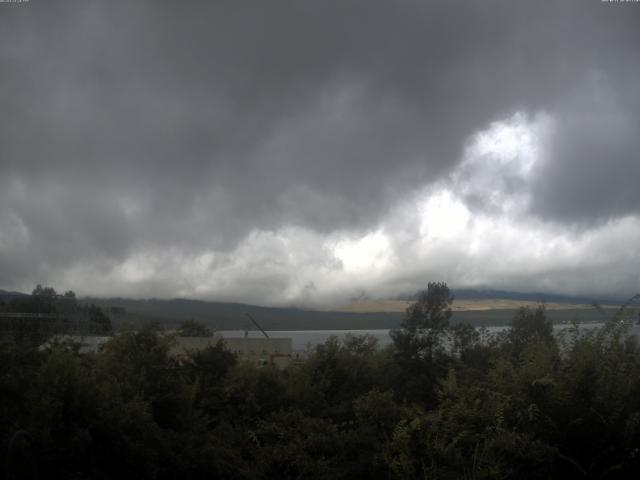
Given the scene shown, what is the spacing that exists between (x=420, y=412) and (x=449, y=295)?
28829 mm

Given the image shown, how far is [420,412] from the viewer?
13.2m

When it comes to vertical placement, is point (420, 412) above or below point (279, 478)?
above

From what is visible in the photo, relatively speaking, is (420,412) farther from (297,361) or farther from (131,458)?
(297,361)

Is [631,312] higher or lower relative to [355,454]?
higher

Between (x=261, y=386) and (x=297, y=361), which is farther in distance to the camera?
(x=297, y=361)

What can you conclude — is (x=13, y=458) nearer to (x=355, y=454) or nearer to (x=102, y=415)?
(x=102, y=415)

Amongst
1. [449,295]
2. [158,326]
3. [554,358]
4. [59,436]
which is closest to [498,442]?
[554,358]

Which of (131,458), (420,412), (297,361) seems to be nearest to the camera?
(131,458)

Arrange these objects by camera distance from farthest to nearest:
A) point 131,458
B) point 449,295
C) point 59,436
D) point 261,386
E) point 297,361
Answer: point 449,295
point 297,361
point 261,386
point 131,458
point 59,436

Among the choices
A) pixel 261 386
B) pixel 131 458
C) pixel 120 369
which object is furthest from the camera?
pixel 261 386

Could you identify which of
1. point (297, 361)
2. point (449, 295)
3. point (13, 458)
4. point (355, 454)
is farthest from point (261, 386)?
point (449, 295)

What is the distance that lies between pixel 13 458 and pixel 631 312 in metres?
11.8

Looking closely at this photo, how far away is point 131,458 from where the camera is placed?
1166cm

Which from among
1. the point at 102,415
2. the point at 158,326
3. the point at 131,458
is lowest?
the point at 131,458
